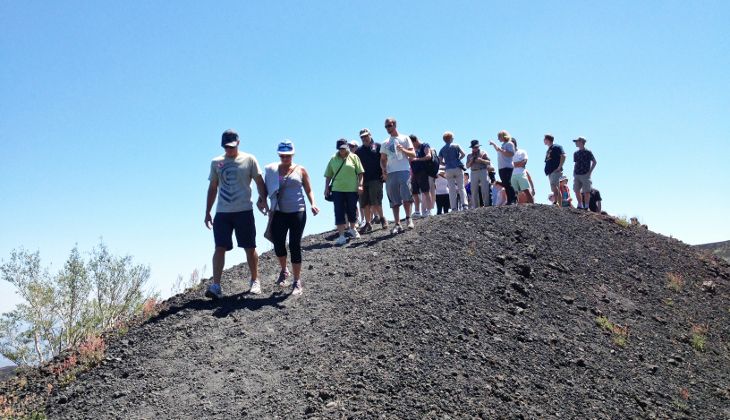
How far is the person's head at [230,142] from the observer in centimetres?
853

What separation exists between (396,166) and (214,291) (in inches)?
182

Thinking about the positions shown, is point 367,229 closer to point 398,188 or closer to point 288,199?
point 398,188

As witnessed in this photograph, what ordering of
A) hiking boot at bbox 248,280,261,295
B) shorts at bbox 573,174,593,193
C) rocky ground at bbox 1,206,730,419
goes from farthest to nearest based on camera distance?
shorts at bbox 573,174,593,193 → hiking boot at bbox 248,280,261,295 → rocky ground at bbox 1,206,730,419

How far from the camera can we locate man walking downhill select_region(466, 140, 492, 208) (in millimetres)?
14719

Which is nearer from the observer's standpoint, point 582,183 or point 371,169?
point 371,169

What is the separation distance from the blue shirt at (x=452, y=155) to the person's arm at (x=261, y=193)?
683 centimetres

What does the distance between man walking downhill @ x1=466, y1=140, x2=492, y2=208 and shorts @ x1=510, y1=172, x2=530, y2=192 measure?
68 centimetres

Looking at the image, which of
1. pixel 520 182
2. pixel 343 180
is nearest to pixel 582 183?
pixel 520 182

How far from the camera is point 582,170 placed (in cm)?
1537

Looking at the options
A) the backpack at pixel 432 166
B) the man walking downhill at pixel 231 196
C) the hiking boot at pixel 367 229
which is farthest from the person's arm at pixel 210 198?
the backpack at pixel 432 166

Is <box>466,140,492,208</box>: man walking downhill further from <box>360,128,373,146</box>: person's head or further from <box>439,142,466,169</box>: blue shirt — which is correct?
<box>360,128,373,146</box>: person's head

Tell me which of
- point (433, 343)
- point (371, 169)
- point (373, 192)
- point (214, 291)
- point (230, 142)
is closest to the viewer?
point (433, 343)

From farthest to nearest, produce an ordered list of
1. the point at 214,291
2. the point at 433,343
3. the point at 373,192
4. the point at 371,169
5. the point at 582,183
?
the point at 582,183 < the point at 373,192 < the point at 371,169 < the point at 214,291 < the point at 433,343

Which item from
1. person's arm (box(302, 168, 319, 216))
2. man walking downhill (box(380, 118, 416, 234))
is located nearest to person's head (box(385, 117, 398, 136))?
man walking downhill (box(380, 118, 416, 234))
